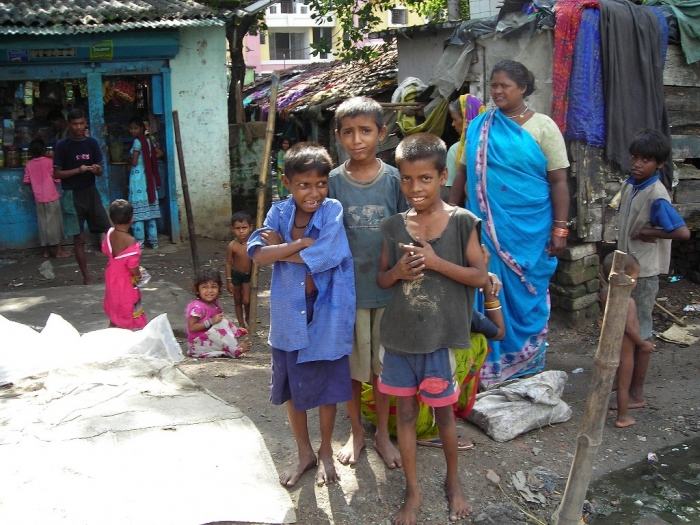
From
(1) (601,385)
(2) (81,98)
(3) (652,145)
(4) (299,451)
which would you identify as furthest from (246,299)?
(2) (81,98)

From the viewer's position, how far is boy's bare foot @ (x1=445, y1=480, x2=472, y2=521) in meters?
3.02

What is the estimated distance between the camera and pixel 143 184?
9.27 m

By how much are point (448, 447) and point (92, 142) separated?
19.3 ft

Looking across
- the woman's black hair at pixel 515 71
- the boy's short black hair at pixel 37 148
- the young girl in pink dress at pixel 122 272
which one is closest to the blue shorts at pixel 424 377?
the woman's black hair at pixel 515 71

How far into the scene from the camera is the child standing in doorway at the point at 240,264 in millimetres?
5797

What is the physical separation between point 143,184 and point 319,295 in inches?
268

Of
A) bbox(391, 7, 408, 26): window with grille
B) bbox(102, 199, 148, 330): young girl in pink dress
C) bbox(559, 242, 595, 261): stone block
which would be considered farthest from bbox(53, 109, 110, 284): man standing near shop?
bbox(391, 7, 408, 26): window with grille

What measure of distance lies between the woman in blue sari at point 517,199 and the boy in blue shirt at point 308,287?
162 centimetres

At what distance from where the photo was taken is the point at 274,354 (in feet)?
10.2

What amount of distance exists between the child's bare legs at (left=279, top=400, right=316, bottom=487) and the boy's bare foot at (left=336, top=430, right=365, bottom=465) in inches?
5.4

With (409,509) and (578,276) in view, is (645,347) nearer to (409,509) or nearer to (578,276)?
(578,276)

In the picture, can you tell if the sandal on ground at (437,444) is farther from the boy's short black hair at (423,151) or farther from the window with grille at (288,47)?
the window with grille at (288,47)

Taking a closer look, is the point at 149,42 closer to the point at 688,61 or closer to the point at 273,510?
the point at 688,61

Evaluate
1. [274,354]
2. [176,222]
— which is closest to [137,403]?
[274,354]
